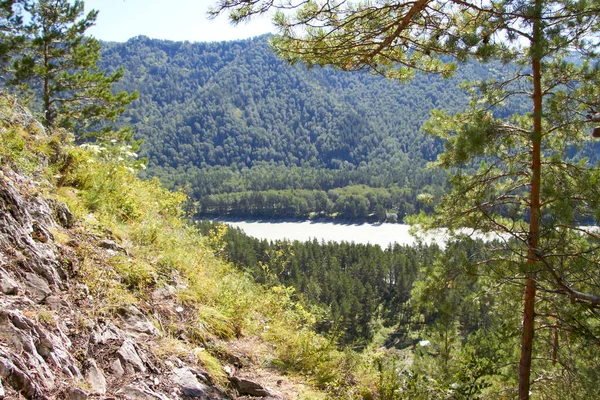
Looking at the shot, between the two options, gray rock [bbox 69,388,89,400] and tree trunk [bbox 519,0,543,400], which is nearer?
gray rock [bbox 69,388,89,400]

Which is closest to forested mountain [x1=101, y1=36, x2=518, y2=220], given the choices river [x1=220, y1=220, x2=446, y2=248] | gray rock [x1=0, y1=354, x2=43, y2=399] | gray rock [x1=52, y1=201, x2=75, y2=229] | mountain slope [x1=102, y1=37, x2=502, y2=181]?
mountain slope [x1=102, y1=37, x2=502, y2=181]

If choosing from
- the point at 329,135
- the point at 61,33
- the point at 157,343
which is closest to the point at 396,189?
the point at 329,135

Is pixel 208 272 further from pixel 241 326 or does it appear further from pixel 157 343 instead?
pixel 157 343

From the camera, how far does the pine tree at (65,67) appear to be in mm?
12125

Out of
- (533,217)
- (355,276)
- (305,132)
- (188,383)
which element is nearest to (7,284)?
(188,383)

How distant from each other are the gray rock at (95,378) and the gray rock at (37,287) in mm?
566

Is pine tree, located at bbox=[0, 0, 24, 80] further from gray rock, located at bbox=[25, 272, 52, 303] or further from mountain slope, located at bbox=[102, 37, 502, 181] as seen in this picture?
mountain slope, located at bbox=[102, 37, 502, 181]

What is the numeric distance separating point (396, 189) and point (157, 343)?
11167 centimetres

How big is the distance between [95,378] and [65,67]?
530 inches

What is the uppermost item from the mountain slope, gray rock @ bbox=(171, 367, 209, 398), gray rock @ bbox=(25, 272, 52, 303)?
the mountain slope

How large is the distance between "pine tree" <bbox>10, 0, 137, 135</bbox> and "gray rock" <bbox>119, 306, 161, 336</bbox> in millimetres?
10329

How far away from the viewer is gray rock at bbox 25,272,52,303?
2574 millimetres

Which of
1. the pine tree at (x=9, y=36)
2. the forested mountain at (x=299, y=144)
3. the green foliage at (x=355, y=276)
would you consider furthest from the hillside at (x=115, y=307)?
the forested mountain at (x=299, y=144)

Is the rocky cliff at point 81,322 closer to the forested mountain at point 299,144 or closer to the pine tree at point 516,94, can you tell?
the pine tree at point 516,94
